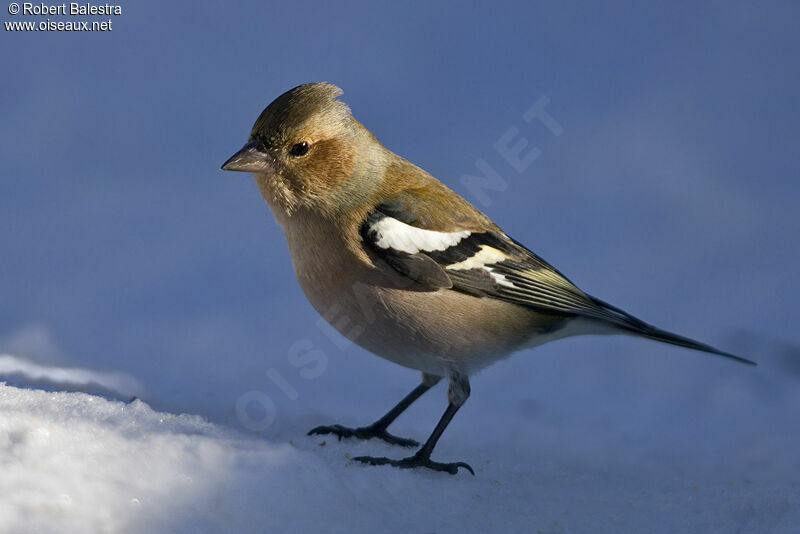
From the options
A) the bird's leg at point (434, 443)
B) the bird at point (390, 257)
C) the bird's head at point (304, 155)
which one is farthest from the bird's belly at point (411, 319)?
the bird's head at point (304, 155)

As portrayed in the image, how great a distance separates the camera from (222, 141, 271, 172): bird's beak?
4523 millimetres

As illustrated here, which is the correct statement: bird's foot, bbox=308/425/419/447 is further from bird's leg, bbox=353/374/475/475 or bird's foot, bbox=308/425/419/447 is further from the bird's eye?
the bird's eye

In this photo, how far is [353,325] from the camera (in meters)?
4.65

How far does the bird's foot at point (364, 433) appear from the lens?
5409 mm

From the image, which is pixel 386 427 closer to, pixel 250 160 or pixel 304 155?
pixel 304 155

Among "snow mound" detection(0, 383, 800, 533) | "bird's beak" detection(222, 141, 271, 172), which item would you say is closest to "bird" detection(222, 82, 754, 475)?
"bird's beak" detection(222, 141, 271, 172)

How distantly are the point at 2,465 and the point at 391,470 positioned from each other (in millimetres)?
1963

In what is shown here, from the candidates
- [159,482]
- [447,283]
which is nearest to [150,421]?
[159,482]

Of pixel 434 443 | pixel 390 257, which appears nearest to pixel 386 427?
pixel 434 443

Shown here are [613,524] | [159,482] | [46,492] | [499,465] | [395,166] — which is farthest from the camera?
[499,465]

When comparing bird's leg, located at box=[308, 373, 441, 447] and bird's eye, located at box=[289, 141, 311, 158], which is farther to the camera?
bird's leg, located at box=[308, 373, 441, 447]

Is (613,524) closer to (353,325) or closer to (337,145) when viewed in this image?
(353,325)

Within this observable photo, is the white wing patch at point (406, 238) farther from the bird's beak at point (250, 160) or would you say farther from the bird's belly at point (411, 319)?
the bird's beak at point (250, 160)

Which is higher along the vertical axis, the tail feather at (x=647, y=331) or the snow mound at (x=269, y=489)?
the tail feather at (x=647, y=331)
